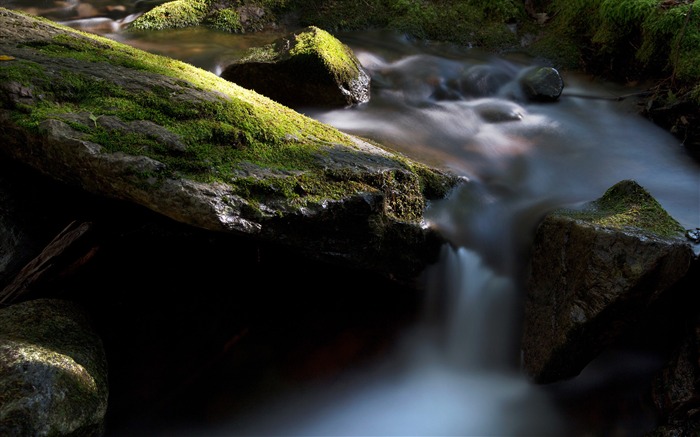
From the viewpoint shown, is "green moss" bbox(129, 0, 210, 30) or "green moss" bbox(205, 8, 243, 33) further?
"green moss" bbox(205, 8, 243, 33)

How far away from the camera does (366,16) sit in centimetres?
756

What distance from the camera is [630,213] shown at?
2.98 metres

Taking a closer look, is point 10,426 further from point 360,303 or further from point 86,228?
point 360,303

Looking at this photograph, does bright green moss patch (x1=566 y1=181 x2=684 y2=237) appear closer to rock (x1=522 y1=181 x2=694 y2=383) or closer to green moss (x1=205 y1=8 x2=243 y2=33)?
A: rock (x1=522 y1=181 x2=694 y2=383)

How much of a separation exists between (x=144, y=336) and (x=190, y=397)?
0.55 meters

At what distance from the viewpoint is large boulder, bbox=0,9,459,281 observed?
2256 millimetres

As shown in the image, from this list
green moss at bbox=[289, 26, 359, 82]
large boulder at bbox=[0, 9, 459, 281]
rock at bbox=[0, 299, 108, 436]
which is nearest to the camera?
rock at bbox=[0, 299, 108, 436]

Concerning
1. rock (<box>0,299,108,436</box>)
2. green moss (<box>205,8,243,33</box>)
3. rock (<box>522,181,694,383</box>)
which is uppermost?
green moss (<box>205,8,243,33</box>)

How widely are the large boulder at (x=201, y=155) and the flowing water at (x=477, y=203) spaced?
496mm

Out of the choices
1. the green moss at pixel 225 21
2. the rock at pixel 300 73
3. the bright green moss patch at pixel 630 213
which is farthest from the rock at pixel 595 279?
the green moss at pixel 225 21

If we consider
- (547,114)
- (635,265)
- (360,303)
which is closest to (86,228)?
(360,303)

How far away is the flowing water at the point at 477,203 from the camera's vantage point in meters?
2.85

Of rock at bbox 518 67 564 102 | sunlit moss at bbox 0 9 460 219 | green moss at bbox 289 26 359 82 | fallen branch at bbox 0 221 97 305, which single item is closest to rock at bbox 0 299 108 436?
fallen branch at bbox 0 221 97 305

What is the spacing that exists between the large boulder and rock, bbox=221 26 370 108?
1557 mm
